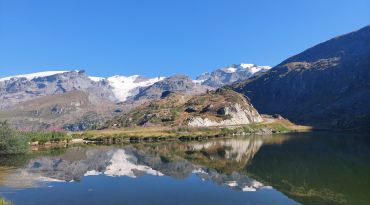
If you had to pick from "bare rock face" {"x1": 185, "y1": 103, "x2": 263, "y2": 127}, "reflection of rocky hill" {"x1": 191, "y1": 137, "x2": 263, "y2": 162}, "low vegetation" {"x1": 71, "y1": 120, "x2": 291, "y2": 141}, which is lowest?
"reflection of rocky hill" {"x1": 191, "y1": 137, "x2": 263, "y2": 162}

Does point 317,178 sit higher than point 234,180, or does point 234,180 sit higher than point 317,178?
point 234,180

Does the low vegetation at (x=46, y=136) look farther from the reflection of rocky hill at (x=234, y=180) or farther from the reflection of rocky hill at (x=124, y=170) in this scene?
the reflection of rocky hill at (x=234, y=180)

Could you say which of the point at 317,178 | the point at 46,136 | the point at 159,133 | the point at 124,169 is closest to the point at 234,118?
the point at 159,133

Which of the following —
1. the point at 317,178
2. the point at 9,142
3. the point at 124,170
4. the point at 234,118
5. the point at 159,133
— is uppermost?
the point at 234,118

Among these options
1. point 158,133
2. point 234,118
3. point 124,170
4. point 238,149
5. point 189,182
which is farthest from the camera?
point 234,118

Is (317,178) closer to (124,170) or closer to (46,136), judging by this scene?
(124,170)

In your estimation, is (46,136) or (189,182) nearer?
(189,182)

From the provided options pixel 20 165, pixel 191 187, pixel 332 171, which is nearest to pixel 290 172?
pixel 332 171

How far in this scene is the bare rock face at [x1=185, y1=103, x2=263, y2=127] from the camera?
11044 centimetres

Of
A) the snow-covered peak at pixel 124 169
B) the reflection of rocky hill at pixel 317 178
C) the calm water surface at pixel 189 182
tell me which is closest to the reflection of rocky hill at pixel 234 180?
the calm water surface at pixel 189 182

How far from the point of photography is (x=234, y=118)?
124688mm

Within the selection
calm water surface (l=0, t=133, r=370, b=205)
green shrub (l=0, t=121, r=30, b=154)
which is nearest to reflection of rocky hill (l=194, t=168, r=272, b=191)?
calm water surface (l=0, t=133, r=370, b=205)

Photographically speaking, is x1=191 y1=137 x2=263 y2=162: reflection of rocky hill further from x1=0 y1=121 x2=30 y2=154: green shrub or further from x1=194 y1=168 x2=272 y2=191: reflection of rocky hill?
x1=0 y1=121 x2=30 y2=154: green shrub

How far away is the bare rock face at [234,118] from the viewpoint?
110 meters
